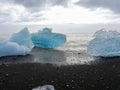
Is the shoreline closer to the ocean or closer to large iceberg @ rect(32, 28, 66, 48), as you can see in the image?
the ocean

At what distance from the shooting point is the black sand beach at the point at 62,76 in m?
7.77

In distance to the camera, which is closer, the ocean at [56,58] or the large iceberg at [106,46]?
the ocean at [56,58]

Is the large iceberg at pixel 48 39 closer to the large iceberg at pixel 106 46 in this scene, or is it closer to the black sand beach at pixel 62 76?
the large iceberg at pixel 106 46

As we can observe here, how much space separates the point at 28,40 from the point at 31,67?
17.9 ft

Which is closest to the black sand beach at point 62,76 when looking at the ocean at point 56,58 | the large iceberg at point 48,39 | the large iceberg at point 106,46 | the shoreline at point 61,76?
the shoreline at point 61,76

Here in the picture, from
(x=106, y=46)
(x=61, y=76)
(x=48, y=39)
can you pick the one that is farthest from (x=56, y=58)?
(x=61, y=76)

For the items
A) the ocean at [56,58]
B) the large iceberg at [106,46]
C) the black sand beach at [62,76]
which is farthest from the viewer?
the large iceberg at [106,46]

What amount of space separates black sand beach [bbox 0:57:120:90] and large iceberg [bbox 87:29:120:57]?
2.00 meters

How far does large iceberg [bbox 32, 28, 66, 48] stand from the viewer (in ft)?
57.7

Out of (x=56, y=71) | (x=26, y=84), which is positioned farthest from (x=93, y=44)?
(x=26, y=84)

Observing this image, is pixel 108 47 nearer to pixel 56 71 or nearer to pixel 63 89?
pixel 56 71

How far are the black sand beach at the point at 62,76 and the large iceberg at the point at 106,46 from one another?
200 centimetres

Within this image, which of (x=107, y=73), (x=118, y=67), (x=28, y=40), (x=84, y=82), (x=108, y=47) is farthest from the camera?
(x=28, y=40)

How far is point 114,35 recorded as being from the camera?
14172 mm
